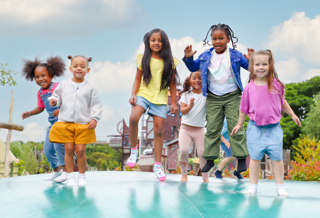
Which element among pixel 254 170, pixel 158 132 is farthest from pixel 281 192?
pixel 158 132

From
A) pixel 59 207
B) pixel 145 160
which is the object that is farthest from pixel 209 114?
pixel 145 160

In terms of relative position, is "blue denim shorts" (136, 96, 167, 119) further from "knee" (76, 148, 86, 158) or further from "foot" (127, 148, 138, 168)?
"knee" (76, 148, 86, 158)

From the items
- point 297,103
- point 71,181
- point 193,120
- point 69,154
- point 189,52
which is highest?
point 297,103

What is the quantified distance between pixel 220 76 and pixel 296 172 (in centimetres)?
477

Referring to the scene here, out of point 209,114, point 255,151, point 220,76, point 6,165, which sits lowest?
point 6,165

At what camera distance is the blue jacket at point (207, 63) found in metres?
4.48

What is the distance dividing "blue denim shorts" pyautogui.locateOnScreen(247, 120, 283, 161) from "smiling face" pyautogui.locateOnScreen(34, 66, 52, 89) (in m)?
3.13

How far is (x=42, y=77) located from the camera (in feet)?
16.7

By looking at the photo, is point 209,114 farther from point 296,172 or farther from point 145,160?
point 145,160

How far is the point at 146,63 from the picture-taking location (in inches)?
180

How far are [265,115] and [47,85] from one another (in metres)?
3.22

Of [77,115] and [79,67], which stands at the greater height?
[79,67]

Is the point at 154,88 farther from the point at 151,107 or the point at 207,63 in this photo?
the point at 207,63

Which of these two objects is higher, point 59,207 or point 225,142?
point 225,142
